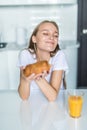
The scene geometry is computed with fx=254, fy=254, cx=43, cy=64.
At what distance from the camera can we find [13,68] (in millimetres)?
2199

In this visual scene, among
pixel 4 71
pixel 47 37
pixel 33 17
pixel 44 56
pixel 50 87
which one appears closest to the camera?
pixel 50 87

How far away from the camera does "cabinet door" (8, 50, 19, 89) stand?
2155mm

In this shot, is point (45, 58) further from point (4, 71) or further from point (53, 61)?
point (4, 71)

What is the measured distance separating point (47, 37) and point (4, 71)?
3.50 ft

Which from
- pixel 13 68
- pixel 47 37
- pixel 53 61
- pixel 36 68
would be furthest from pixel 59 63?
pixel 13 68

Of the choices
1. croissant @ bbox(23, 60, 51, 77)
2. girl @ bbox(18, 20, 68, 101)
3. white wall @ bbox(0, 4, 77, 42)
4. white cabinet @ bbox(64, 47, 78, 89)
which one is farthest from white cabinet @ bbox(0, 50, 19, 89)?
croissant @ bbox(23, 60, 51, 77)

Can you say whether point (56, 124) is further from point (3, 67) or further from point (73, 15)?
point (73, 15)

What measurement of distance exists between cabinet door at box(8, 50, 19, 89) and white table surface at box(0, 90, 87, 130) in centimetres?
104

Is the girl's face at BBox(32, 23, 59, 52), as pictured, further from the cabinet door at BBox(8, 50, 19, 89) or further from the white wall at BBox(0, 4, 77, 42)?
the white wall at BBox(0, 4, 77, 42)

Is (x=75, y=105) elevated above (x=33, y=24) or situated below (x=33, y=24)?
below

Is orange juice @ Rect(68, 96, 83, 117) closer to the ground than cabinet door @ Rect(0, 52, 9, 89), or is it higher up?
higher up

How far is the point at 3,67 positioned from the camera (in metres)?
2.18

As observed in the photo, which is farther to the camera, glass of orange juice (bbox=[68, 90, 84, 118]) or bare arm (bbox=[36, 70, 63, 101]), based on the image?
bare arm (bbox=[36, 70, 63, 101])

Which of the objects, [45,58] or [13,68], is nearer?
[45,58]
